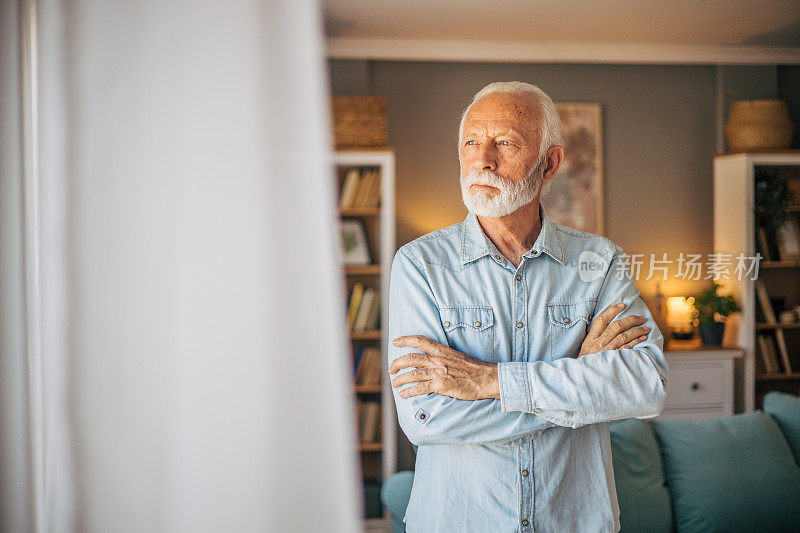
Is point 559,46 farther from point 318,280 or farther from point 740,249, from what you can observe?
point 318,280

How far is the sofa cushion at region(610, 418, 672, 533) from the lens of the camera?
7.76ft

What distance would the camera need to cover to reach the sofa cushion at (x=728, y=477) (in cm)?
244

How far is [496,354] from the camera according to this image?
58.7 inches

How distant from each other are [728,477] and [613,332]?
4.41 feet

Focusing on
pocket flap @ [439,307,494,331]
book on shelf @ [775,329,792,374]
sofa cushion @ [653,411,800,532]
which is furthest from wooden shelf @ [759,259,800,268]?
pocket flap @ [439,307,494,331]

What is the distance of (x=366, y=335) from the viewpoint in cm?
407

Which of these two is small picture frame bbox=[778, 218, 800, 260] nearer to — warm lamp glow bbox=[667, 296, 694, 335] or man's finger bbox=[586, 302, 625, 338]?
warm lamp glow bbox=[667, 296, 694, 335]

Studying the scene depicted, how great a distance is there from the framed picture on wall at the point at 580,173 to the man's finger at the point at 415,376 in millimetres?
3305

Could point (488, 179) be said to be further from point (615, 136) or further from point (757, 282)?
point (757, 282)

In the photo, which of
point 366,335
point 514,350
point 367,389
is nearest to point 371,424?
point 367,389

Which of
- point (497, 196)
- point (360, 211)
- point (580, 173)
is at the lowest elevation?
point (497, 196)

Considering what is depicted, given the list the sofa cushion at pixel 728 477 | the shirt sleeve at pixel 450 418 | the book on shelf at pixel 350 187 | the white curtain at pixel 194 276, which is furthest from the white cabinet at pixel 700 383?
the white curtain at pixel 194 276

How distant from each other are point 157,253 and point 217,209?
0.25 feet

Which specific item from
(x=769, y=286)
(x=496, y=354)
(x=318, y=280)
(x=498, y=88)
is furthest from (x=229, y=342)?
(x=769, y=286)
